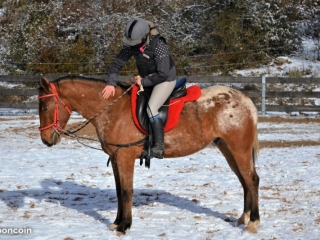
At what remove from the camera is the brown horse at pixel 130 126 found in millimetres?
6160

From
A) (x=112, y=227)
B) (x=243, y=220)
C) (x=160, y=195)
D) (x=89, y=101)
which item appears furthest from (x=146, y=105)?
(x=160, y=195)

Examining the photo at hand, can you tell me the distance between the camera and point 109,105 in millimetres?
6238

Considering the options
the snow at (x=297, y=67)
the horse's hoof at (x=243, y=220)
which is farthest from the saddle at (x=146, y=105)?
the snow at (x=297, y=67)

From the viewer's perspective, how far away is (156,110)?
606 cm

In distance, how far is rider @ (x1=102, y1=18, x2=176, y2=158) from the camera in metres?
5.99

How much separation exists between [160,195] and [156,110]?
2292 mm

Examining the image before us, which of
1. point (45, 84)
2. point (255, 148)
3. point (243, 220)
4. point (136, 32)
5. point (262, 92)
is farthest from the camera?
point (262, 92)

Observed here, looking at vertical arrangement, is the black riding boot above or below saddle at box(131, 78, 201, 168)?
below

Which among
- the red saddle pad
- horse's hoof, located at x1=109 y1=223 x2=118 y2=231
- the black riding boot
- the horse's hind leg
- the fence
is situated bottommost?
the fence

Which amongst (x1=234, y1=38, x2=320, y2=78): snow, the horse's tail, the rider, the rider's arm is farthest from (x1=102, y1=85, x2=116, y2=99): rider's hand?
(x1=234, y1=38, x2=320, y2=78): snow

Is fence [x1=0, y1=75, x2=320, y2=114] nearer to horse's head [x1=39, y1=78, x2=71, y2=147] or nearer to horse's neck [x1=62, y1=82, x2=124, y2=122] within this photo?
horse's neck [x1=62, y1=82, x2=124, y2=122]

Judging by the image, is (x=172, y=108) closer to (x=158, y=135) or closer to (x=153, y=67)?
(x=158, y=135)

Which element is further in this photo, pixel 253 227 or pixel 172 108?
pixel 172 108

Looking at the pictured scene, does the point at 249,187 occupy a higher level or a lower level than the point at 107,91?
lower
